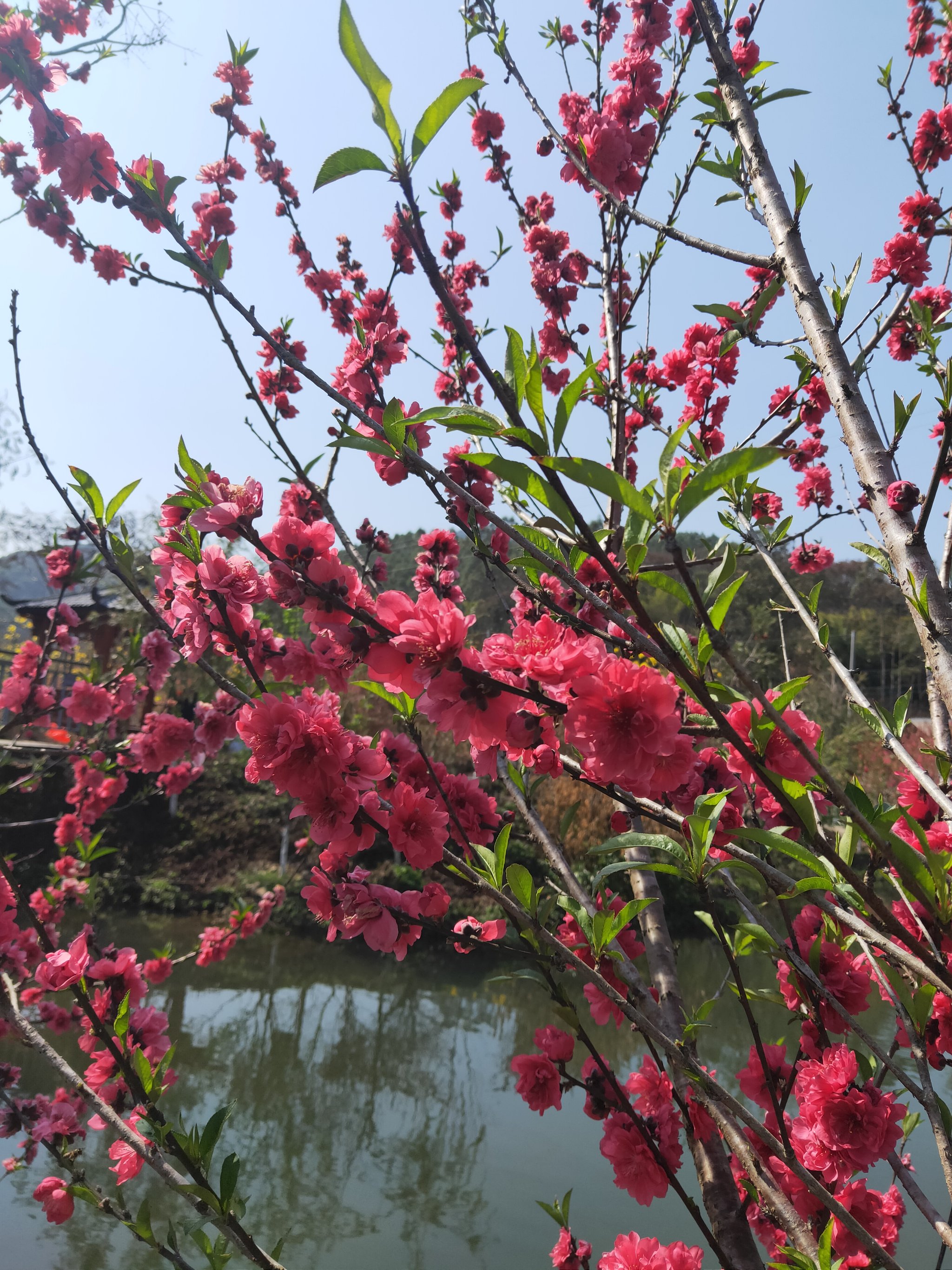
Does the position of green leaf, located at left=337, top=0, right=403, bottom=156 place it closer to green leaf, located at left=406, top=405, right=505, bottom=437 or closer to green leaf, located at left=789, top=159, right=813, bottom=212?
green leaf, located at left=406, top=405, right=505, bottom=437

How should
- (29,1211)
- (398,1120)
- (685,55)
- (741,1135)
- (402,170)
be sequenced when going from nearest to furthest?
(402,170) < (741,1135) < (685,55) < (29,1211) < (398,1120)

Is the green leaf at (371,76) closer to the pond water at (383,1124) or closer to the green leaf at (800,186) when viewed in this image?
the green leaf at (800,186)

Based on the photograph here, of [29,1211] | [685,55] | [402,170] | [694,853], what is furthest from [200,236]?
[29,1211]

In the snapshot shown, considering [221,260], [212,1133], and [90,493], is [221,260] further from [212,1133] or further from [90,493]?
[212,1133]

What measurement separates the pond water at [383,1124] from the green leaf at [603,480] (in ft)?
6.31

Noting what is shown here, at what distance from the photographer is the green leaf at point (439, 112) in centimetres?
69

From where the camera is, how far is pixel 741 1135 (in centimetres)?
103

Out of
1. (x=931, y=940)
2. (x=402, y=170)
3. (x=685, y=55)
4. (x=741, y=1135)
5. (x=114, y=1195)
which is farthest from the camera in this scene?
(x=114, y=1195)

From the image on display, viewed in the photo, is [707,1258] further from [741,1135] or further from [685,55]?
[685,55]

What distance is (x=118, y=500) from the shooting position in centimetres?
134

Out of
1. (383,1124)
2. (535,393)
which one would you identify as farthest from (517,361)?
(383,1124)

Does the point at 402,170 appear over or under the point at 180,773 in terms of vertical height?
over

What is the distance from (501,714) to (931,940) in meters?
0.65

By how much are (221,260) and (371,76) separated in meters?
0.77
